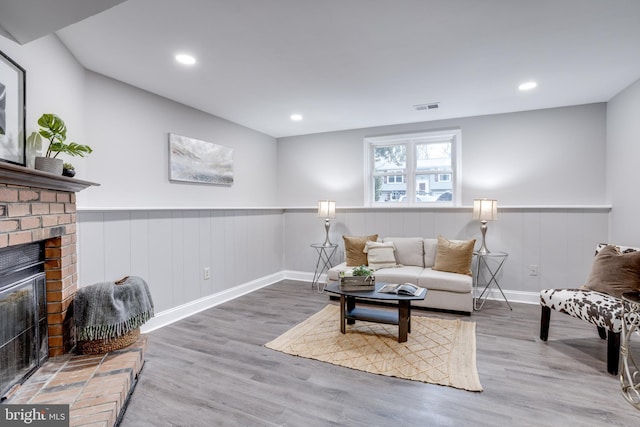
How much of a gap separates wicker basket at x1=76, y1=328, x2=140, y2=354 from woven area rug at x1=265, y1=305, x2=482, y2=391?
3.53ft

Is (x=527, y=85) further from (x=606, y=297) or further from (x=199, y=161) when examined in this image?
(x=199, y=161)

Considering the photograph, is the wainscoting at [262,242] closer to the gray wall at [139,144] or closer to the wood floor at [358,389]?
the gray wall at [139,144]

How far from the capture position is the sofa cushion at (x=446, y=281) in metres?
3.53

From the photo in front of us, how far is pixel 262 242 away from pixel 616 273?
403 cm

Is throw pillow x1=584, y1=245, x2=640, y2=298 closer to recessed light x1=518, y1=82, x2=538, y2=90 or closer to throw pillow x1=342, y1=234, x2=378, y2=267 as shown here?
recessed light x1=518, y1=82, x2=538, y2=90

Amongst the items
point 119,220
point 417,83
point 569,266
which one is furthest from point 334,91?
point 569,266

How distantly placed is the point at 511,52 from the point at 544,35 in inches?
10.6

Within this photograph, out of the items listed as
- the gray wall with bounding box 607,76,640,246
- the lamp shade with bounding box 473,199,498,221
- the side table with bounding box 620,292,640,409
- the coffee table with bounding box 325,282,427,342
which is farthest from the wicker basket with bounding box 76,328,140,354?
the gray wall with bounding box 607,76,640,246

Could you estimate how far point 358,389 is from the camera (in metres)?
2.11

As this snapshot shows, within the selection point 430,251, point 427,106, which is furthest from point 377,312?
point 427,106

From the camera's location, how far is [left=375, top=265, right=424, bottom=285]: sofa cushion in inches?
147

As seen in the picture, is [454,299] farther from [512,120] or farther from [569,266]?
[512,120]

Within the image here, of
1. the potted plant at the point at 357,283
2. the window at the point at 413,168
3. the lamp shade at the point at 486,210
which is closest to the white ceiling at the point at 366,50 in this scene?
the window at the point at 413,168

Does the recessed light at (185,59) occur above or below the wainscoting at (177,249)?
above
